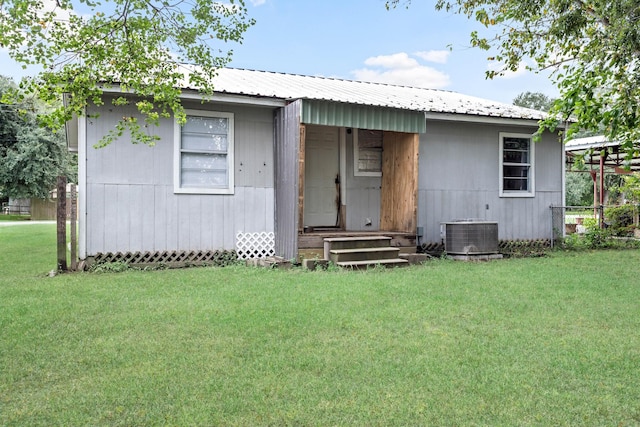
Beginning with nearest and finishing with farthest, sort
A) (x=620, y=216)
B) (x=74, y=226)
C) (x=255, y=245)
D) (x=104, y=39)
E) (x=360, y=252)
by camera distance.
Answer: (x=104, y=39) → (x=74, y=226) → (x=360, y=252) → (x=255, y=245) → (x=620, y=216)

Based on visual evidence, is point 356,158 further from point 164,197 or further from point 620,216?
point 620,216

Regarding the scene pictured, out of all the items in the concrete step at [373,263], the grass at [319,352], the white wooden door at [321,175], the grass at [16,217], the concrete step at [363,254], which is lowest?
the grass at [319,352]

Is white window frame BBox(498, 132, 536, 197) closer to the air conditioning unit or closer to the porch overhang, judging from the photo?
the air conditioning unit

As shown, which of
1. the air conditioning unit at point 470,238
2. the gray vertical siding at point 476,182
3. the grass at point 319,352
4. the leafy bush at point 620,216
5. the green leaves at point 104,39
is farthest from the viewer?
the leafy bush at point 620,216

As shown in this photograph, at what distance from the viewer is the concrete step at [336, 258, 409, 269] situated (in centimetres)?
795

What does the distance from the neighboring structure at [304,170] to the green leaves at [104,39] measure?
2.85 meters

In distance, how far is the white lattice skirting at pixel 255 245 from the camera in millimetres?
8656

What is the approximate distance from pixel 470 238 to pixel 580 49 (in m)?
3.62

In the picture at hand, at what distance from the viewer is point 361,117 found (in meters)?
8.53

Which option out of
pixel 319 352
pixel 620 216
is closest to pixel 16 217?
pixel 620 216

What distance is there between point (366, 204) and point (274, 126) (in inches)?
104

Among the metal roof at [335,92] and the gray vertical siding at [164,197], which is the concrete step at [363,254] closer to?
the gray vertical siding at [164,197]

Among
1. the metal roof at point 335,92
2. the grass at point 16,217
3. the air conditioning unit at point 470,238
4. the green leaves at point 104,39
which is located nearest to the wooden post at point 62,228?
the metal roof at point 335,92

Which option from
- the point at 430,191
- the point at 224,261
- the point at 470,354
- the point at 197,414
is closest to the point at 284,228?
the point at 224,261
